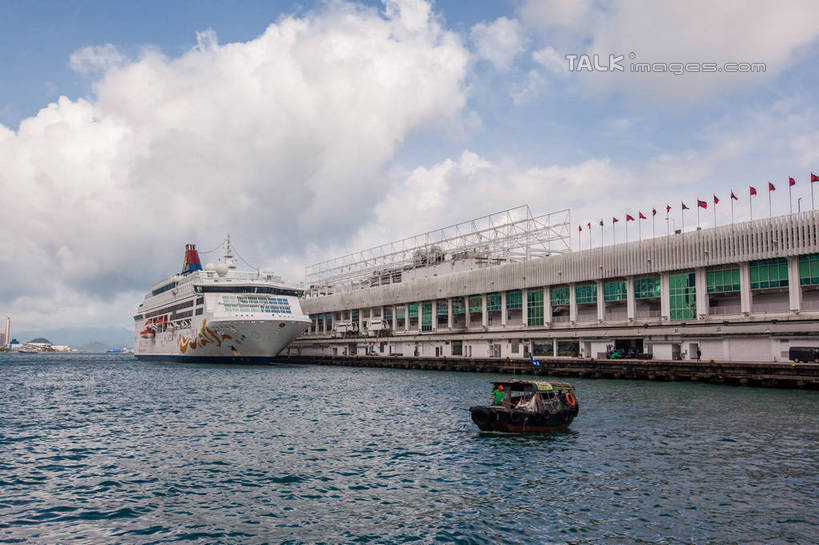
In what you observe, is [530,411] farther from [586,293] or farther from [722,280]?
[586,293]

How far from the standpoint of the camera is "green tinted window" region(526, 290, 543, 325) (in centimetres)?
7901

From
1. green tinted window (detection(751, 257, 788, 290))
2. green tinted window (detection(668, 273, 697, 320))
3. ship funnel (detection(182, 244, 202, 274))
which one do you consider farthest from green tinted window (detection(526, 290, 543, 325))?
ship funnel (detection(182, 244, 202, 274))

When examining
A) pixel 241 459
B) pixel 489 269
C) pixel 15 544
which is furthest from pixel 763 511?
pixel 489 269

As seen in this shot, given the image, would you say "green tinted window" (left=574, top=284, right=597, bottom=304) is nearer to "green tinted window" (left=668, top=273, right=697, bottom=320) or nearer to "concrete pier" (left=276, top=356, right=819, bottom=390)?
"concrete pier" (left=276, top=356, right=819, bottom=390)

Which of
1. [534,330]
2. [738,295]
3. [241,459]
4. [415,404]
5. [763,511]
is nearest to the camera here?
[763,511]

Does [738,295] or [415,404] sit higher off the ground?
[738,295]

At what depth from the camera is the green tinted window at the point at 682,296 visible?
202 feet

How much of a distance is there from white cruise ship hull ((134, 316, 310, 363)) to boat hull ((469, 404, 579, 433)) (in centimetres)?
6120

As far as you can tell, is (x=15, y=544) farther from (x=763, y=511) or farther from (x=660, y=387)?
(x=660, y=387)

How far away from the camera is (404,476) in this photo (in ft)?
68.4

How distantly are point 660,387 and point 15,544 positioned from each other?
47690mm

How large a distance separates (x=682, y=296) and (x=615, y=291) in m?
8.72

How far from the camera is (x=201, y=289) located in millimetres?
95750

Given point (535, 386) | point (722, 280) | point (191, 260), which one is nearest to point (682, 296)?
point (722, 280)
